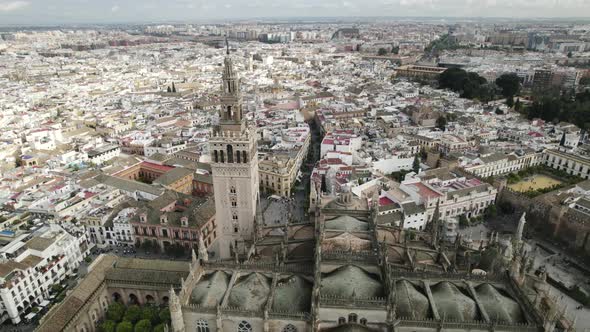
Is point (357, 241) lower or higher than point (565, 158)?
higher

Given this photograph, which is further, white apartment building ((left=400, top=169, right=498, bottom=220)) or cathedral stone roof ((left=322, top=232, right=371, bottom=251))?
white apartment building ((left=400, top=169, right=498, bottom=220))

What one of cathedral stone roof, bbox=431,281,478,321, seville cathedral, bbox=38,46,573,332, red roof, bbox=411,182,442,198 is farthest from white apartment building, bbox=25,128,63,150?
cathedral stone roof, bbox=431,281,478,321

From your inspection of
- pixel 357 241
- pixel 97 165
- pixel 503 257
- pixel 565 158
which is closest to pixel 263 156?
pixel 97 165

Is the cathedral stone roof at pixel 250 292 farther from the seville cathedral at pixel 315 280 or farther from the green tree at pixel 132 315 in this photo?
the green tree at pixel 132 315

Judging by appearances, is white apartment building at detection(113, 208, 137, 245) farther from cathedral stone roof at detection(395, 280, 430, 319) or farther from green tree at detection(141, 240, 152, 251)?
cathedral stone roof at detection(395, 280, 430, 319)

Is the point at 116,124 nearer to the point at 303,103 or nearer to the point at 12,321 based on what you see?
the point at 303,103

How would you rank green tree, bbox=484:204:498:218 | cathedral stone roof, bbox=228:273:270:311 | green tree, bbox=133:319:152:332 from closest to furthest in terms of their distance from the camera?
cathedral stone roof, bbox=228:273:270:311 < green tree, bbox=133:319:152:332 < green tree, bbox=484:204:498:218

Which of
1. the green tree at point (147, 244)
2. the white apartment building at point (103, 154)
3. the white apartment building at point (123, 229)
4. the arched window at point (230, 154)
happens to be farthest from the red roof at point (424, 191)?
the white apartment building at point (103, 154)
